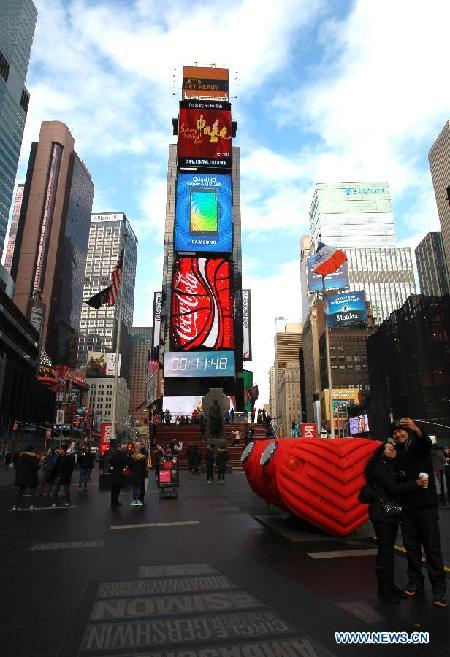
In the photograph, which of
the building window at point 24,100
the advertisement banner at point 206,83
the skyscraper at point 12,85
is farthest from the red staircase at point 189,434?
the building window at point 24,100

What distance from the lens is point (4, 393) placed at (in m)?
50.3

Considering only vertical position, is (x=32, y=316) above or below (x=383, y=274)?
below

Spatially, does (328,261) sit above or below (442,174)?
below

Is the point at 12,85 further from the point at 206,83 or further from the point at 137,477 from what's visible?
the point at 137,477

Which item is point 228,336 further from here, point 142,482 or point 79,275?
point 79,275

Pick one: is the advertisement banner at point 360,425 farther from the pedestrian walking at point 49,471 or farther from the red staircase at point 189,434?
the pedestrian walking at point 49,471

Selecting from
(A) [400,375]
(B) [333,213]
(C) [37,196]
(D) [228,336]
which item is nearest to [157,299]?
(D) [228,336]

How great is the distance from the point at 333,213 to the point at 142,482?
195530mm

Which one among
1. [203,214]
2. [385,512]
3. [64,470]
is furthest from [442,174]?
[385,512]

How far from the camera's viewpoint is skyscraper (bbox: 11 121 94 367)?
497ft

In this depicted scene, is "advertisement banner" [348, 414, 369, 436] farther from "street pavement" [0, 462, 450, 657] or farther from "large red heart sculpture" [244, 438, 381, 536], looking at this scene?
"large red heart sculpture" [244, 438, 381, 536]

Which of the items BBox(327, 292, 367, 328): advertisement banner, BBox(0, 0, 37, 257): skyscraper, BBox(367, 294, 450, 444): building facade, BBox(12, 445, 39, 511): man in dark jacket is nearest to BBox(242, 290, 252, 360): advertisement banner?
BBox(327, 292, 367, 328): advertisement banner

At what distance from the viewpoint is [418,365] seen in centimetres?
5081

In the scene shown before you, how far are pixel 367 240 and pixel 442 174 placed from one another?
38.5 m
